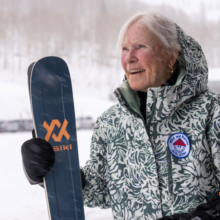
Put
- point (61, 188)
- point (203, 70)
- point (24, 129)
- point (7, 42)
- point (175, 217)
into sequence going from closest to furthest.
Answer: point (175, 217) < point (203, 70) < point (61, 188) < point (24, 129) < point (7, 42)

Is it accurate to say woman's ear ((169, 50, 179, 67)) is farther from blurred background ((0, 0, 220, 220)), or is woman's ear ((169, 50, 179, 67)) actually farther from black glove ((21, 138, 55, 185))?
blurred background ((0, 0, 220, 220))

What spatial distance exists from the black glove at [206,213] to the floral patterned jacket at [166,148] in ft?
0.16

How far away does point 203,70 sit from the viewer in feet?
2.74

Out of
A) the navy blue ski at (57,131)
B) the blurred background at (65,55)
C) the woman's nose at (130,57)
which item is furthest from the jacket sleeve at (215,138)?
the blurred background at (65,55)

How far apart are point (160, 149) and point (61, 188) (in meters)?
0.42

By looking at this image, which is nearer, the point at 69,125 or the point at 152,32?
the point at 152,32

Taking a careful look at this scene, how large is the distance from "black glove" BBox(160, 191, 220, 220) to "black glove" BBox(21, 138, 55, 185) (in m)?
0.41

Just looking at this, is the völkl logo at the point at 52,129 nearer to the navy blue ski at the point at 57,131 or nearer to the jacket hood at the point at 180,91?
the navy blue ski at the point at 57,131

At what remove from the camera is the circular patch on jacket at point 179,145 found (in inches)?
30.5

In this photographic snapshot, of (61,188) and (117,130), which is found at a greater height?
(117,130)

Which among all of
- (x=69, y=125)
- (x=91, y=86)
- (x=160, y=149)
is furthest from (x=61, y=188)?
(x=91, y=86)

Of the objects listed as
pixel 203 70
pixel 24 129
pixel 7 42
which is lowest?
pixel 24 129

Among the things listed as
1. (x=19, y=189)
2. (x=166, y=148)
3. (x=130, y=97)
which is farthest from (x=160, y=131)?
(x=19, y=189)

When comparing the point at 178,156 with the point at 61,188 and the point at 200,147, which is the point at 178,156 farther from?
the point at 61,188
